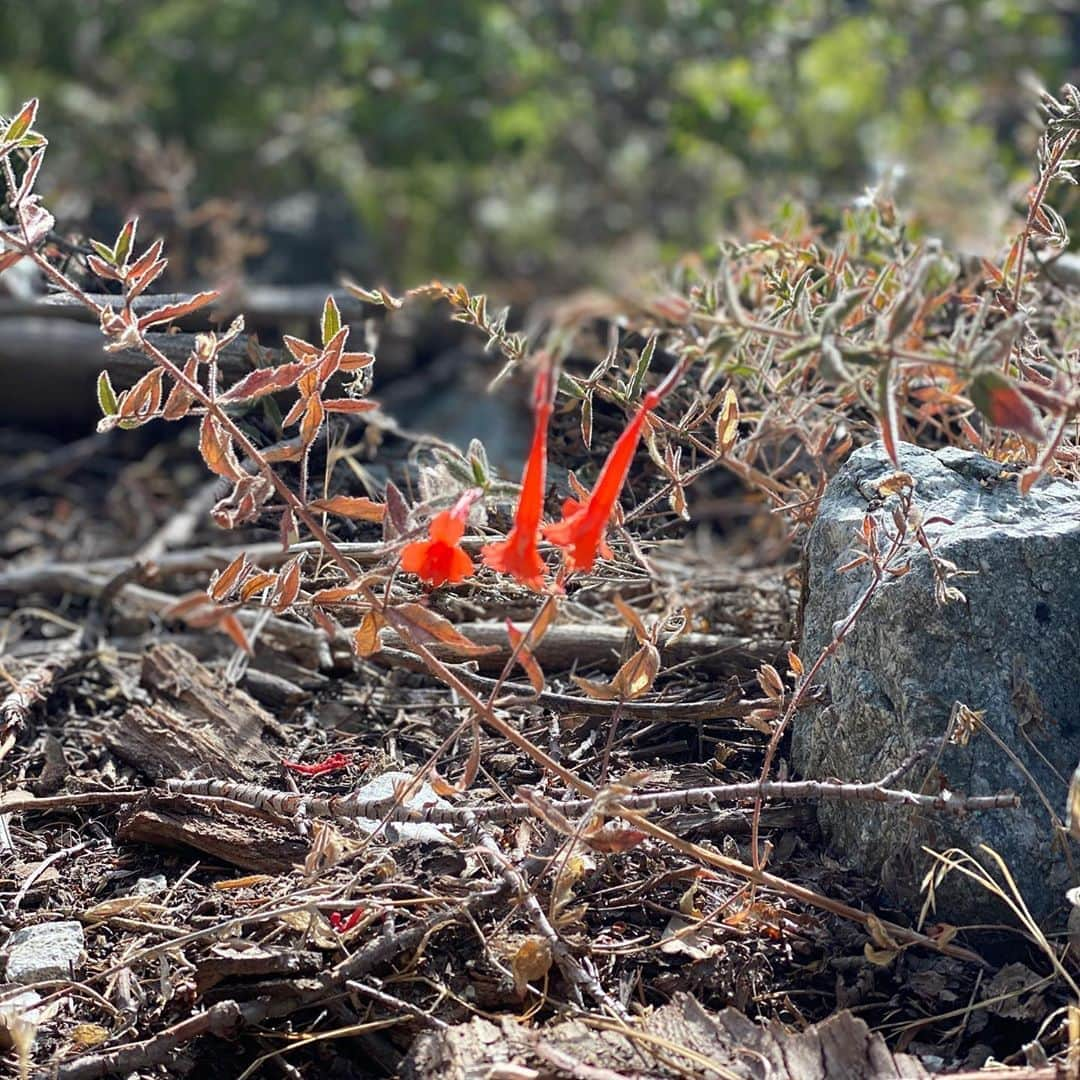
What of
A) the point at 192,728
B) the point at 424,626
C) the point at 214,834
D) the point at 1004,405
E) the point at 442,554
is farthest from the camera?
the point at 192,728

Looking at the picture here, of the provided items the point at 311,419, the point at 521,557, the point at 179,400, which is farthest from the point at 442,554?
the point at 179,400

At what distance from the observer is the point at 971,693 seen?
190cm

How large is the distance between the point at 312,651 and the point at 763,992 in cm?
130

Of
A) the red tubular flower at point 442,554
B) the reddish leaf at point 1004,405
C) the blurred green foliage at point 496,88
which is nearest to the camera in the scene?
the reddish leaf at point 1004,405

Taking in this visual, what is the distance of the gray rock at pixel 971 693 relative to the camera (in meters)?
1.86

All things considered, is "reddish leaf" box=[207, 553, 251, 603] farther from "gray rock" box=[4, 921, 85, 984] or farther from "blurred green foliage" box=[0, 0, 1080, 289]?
"blurred green foliage" box=[0, 0, 1080, 289]

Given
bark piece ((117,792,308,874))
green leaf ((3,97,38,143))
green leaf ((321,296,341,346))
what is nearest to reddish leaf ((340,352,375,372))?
green leaf ((321,296,341,346))

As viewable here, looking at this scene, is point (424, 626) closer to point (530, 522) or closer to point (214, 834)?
point (530, 522)

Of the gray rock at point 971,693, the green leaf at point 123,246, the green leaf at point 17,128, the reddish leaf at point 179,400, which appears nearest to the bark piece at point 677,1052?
the gray rock at point 971,693

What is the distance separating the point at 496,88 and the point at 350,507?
16.5ft

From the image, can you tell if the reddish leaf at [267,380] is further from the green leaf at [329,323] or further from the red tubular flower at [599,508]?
the red tubular flower at [599,508]

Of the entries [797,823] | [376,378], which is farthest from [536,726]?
[376,378]

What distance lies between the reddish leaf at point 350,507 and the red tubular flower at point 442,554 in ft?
0.57

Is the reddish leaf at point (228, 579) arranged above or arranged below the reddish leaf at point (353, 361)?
below
